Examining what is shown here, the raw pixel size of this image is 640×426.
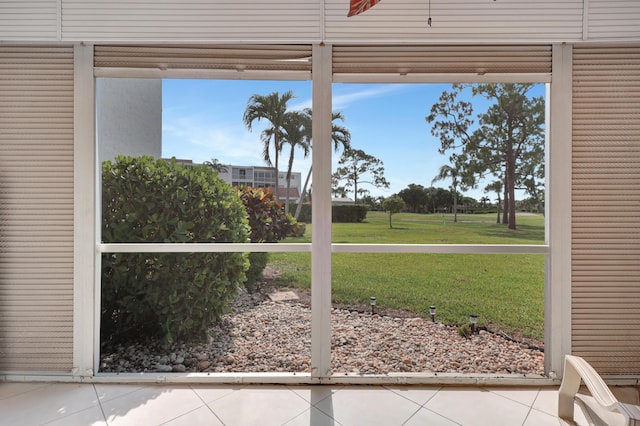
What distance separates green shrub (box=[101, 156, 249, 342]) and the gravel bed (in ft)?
0.56

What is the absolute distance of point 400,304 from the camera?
311 centimetres

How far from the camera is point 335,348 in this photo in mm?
2619

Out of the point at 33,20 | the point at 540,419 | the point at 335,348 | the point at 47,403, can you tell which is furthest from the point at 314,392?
the point at 33,20

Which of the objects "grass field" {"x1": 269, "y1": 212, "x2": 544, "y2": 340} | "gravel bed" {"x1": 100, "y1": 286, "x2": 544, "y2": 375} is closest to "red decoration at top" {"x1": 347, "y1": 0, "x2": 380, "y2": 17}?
"grass field" {"x1": 269, "y1": 212, "x2": 544, "y2": 340}

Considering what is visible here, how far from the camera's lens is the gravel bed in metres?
2.37

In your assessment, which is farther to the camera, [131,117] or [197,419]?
[131,117]

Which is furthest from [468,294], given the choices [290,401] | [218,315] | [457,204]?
[218,315]

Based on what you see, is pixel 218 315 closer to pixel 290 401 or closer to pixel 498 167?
pixel 290 401

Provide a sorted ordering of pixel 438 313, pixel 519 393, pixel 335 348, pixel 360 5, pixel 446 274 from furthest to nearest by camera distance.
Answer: pixel 446 274 < pixel 438 313 < pixel 335 348 < pixel 519 393 < pixel 360 5

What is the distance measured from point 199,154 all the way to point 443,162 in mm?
1999

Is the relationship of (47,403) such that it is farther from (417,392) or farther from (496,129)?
(496,129)

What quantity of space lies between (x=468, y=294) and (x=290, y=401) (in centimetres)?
199

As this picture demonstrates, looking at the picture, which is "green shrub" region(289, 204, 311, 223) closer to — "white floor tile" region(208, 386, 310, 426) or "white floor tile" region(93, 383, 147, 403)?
"white floor tile" region(208, 386, 310, 426)

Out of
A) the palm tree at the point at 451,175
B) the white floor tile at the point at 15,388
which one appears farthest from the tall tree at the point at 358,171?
the white floor tile at the point at 15,388
